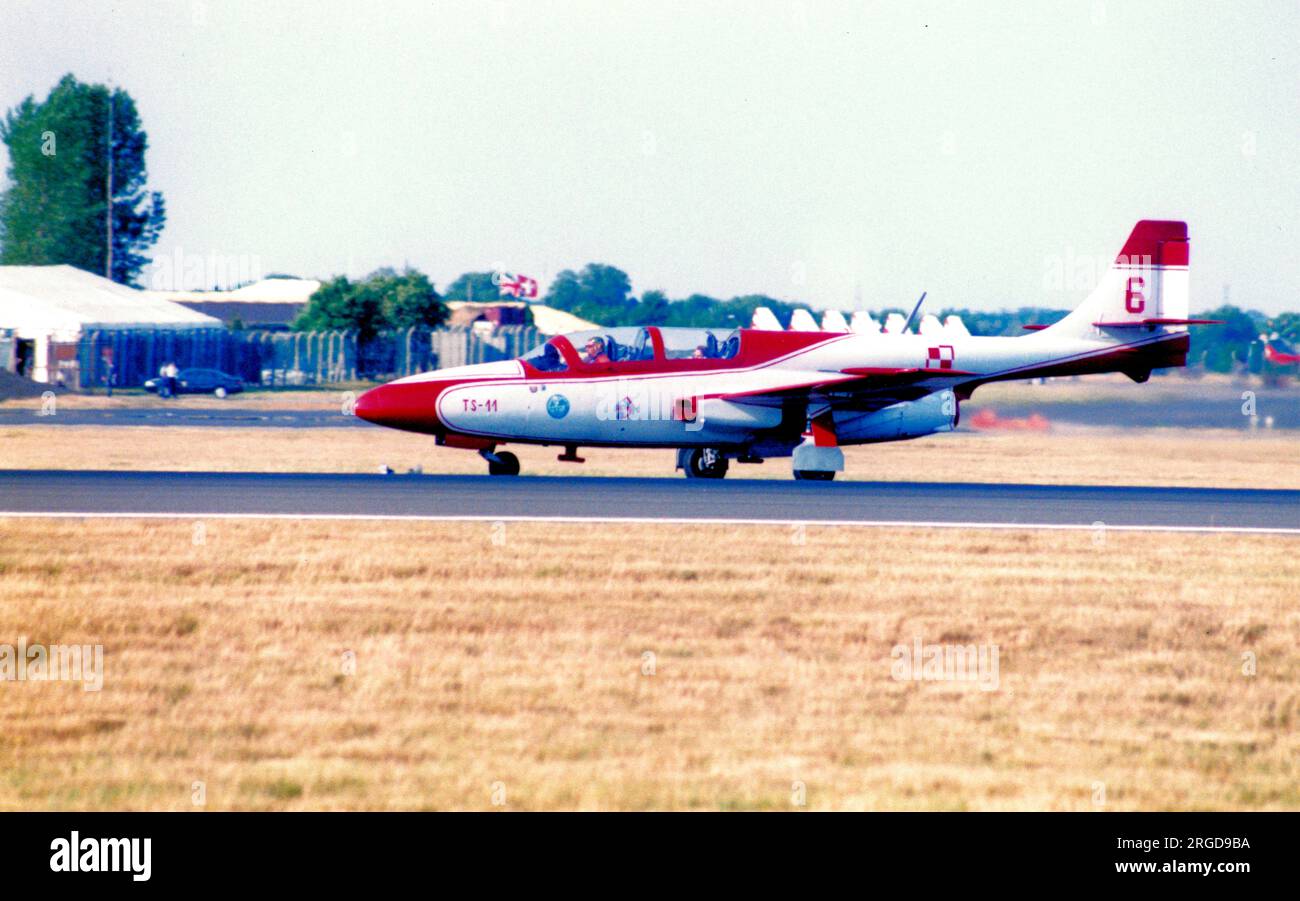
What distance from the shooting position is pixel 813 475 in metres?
25.1

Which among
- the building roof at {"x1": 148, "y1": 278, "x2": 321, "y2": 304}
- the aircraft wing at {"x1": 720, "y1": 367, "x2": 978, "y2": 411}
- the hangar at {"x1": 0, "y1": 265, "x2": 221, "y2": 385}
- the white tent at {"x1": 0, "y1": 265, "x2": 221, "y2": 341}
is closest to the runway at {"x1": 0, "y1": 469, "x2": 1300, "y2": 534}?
the aircraft wing at {"x1": 720, "y1": 367, "x2": 978, "y2": 411}

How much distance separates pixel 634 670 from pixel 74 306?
234 ft

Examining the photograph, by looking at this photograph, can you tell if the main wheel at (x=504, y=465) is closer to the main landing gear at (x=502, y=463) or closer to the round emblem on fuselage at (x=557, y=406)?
the main landing gear at (x=502, y=463)

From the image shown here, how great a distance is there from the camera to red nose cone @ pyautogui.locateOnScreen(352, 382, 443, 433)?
941 inches

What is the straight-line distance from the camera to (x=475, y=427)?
79.0 ft

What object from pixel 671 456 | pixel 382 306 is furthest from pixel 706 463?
pixel 382 306

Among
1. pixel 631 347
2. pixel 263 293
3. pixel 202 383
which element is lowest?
pixel 631 347

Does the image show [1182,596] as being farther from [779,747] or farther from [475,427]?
[475,427]

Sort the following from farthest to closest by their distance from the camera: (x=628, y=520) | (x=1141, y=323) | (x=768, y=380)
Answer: (x=1141, y=323), (x=768, y=380), (x=628, y=520)

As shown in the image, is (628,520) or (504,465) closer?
(628,520)

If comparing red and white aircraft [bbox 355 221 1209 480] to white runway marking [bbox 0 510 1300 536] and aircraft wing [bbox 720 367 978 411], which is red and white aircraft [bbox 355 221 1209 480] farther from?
white runway marking [bbox 0 510 1300 536]

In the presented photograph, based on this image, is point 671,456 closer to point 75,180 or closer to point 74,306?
point 74,306

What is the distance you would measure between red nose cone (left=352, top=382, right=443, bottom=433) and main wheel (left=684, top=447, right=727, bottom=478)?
13.5 ft

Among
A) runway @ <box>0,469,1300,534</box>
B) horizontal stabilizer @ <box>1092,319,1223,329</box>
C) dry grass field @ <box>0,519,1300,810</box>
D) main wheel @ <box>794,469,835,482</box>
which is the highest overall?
horizontal stabilizer @ <box>1092,319,1223,329</box>
